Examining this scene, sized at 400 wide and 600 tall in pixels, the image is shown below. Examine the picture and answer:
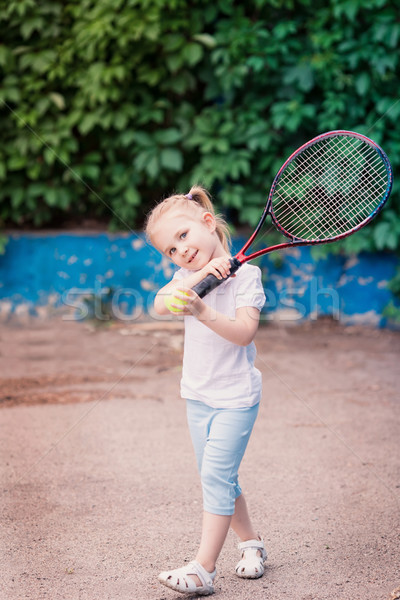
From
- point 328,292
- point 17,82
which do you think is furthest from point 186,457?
point 17,82

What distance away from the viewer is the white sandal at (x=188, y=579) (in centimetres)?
198

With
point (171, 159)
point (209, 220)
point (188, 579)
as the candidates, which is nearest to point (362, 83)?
point (171, 159)

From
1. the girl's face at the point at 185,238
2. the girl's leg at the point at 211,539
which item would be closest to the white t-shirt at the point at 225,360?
the girl's face at the point at 185,238

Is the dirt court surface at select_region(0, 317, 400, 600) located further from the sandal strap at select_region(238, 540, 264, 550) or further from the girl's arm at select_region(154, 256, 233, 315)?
the girl's arm at select_region(154, 256, 233, 315)

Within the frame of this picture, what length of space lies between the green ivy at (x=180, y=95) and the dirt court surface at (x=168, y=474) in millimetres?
1367

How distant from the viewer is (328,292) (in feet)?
17.9

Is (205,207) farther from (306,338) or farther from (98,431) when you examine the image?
(306,338)

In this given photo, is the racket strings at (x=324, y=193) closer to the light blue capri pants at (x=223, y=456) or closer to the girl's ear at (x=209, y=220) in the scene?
the girl's ear at (x=209, y=220)

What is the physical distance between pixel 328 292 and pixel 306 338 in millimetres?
503

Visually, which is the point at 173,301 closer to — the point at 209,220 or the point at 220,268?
the point at 220,268

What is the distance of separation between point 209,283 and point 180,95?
155 inches

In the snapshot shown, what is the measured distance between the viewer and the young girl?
2.02 meters

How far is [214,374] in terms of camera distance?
210 centimetres

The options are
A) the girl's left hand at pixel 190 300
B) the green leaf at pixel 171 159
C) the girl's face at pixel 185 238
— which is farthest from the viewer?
the green leaf at pixel 171 159
